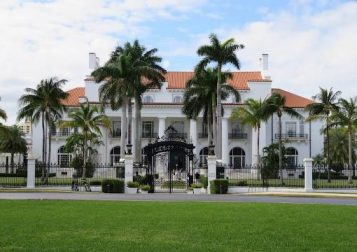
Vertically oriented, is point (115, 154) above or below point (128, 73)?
below

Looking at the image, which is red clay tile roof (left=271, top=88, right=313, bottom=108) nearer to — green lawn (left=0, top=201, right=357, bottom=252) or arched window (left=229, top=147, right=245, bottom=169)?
arched window (left=229, top=147, right=245, bottom=169)

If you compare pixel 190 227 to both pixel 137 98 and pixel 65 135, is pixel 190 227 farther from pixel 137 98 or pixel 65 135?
pixel 65 135

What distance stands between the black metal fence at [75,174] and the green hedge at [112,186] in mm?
2880

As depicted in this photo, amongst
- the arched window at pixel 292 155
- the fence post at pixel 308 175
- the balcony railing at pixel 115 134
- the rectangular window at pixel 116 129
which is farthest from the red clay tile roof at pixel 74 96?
the fence post at pixel 308 175

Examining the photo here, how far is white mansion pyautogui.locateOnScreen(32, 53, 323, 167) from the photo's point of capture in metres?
70.2

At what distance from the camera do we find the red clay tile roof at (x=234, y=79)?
7269 cm

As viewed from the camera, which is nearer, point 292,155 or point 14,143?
point 14,143

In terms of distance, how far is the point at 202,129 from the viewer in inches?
2857

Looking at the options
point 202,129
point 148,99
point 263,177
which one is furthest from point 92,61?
point 263,177

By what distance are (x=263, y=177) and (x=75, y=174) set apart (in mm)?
12717

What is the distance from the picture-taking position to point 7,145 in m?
70.3

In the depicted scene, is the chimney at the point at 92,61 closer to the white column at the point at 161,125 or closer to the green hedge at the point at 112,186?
the white column at the point at 161,125

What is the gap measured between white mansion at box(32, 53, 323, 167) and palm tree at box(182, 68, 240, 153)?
588 inches

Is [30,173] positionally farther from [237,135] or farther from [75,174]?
[237,135]
